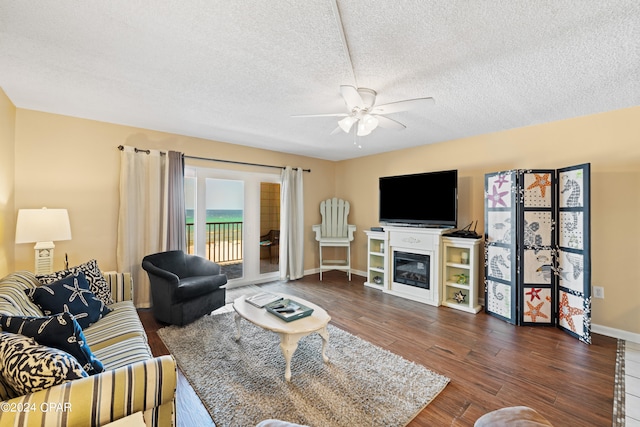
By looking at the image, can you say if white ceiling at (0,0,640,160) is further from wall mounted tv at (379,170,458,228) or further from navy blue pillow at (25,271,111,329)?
→ navy blue pillow at (25,271,111,329)

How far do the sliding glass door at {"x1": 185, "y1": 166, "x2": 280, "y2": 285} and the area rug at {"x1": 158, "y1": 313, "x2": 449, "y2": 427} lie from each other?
1.83 metres

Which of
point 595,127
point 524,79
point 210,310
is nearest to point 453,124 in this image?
point 524,79

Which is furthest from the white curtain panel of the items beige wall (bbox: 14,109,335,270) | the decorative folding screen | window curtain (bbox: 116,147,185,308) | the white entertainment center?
the decorative folding screen

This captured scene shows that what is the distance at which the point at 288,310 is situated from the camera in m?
2.45

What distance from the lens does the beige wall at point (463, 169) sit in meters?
2.79

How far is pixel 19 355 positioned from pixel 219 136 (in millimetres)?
3475

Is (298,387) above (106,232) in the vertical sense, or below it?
below

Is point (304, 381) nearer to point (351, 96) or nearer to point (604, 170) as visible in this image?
point (351, 96)

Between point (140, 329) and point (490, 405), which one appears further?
point (140, 329)

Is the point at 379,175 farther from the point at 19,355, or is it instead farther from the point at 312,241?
the point at 19,355

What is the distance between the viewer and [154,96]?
2.64m

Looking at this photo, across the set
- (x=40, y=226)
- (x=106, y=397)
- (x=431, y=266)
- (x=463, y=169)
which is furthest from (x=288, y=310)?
(x=463, y=169)

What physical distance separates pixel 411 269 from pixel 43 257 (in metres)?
4.51

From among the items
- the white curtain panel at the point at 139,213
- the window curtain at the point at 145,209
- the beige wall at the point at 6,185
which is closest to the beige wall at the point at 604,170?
the window curtain at the point at 145,209
